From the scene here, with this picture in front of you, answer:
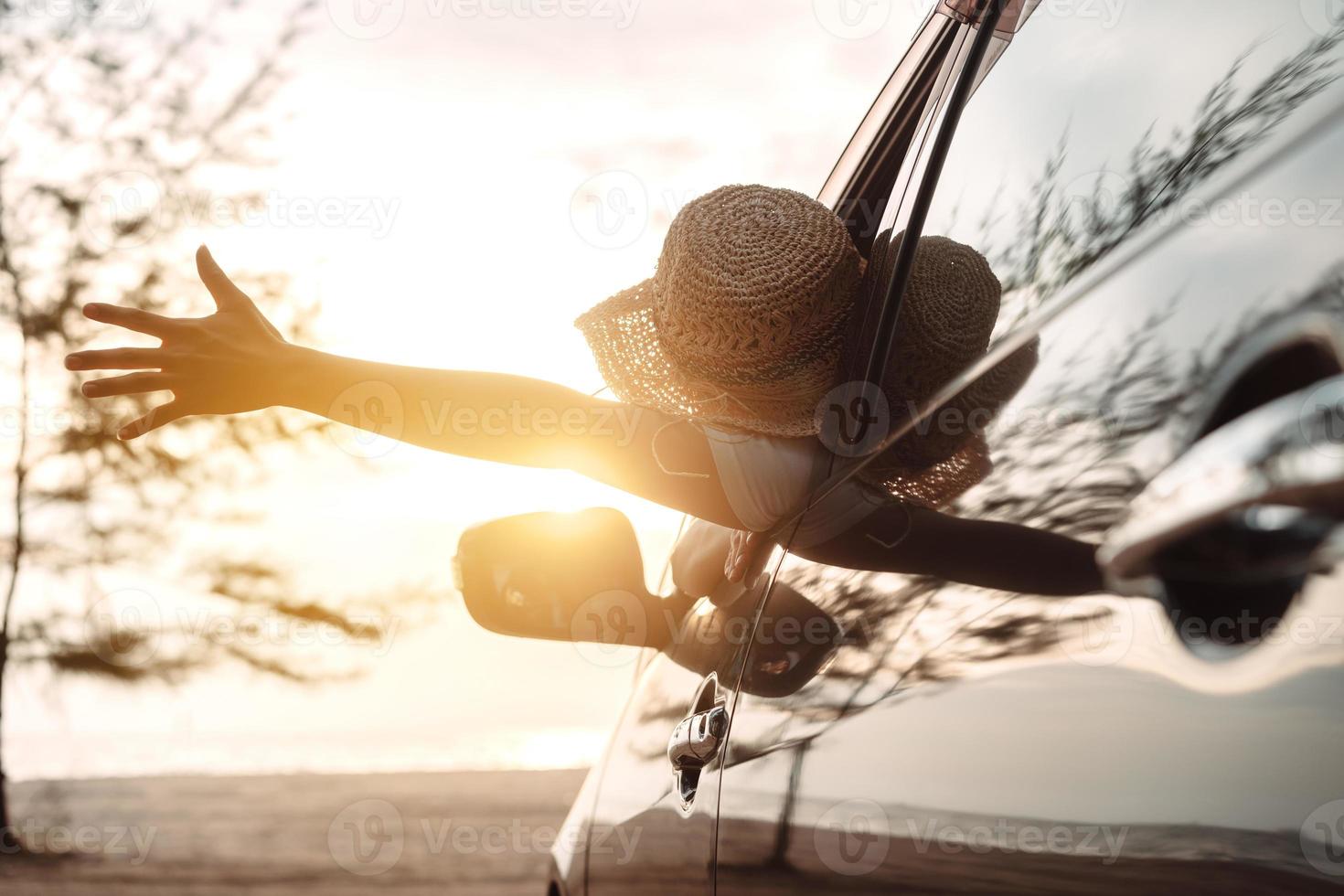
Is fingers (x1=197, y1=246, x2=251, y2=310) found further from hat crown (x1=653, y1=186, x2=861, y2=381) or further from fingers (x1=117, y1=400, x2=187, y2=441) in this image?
hat crown (x1=653, y1=186, x2=861, y2=381)

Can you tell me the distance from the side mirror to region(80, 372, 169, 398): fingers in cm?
62

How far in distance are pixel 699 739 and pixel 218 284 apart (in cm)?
93

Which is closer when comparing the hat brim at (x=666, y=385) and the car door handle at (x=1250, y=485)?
the car door handle at (x=1250, y=485)

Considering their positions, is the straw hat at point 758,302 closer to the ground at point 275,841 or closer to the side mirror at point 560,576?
the side mirror at point 560,576

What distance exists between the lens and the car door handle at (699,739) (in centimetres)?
143

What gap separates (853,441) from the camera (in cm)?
130

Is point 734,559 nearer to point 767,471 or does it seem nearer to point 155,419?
point 767,471

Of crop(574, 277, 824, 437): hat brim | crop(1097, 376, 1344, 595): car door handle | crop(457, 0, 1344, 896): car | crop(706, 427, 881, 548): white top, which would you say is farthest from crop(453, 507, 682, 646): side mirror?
crop(1097, 376, 1344, 595): car door handle

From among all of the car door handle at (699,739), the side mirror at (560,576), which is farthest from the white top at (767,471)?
the side mirror at (560,576)

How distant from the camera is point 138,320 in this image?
1.48m

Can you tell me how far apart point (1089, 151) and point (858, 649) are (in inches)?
19.1

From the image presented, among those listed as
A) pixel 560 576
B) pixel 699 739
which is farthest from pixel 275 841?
pixel 699 739

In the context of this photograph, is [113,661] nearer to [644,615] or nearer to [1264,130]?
[644,615]

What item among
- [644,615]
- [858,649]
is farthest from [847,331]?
[644,615]
